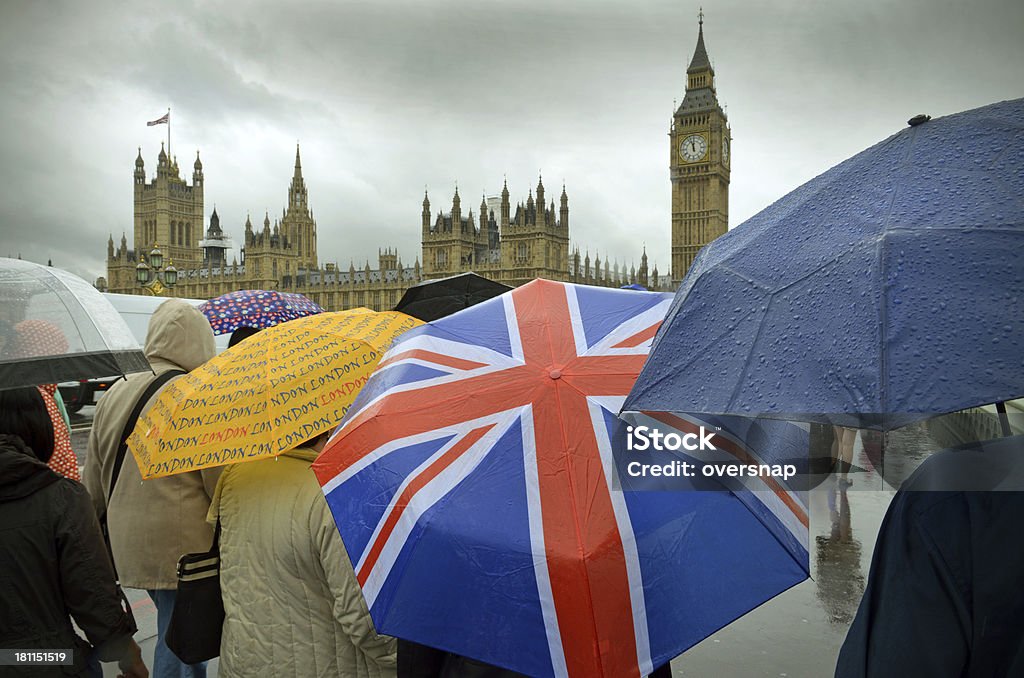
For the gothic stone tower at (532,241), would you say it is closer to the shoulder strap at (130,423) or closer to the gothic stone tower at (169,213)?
the gothic stone tower at (169,213)

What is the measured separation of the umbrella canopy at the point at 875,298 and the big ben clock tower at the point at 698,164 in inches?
2346

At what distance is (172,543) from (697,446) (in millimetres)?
2136

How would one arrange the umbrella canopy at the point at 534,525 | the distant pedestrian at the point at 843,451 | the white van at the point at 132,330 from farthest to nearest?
the white van at the point at 132,330, the distant pedestrian at the point at 843,451, the umbrella canopy at the point at 534,525

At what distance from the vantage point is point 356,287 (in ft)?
200

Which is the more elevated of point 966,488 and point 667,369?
point 667,369

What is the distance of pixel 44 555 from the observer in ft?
6.37

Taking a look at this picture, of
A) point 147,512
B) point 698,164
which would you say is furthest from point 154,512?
point 698,164

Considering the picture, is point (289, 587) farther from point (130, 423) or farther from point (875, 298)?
point (875, 298)

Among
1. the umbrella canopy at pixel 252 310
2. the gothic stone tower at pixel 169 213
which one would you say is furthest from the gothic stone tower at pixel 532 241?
the umbrella canopy at pixel 252 310

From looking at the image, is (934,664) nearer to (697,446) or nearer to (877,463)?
(697,446)

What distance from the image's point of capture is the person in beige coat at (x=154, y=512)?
2713mm

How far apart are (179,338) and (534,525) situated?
2111 mm

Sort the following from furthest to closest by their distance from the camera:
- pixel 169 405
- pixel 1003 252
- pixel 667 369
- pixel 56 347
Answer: pixel 169 405 < pixel 56 347 < pixel 667 369 < pixel 1003 252

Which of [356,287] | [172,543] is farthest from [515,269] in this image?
[172,543]
